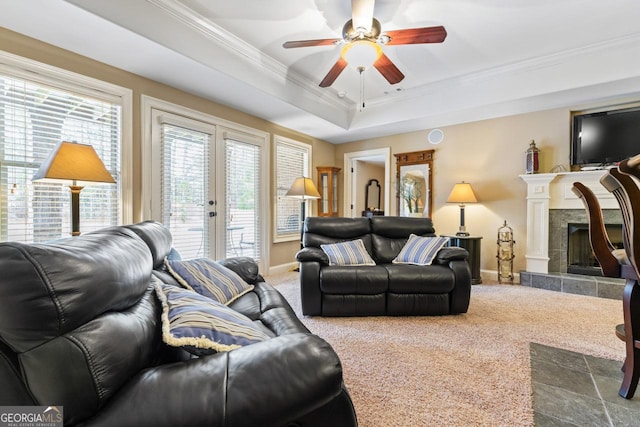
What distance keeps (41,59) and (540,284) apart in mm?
5764

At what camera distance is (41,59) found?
2389 millimetres

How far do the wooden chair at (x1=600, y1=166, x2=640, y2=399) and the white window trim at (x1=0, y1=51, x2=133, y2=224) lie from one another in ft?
12.1

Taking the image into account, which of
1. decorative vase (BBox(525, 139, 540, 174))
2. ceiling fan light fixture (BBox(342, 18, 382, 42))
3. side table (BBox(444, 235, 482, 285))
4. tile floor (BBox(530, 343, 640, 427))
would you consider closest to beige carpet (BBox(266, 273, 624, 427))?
tile floor (BBox(530, 343, 640, 427))

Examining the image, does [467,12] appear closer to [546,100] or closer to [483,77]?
[483,77]

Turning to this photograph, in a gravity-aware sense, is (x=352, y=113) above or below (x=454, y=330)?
above

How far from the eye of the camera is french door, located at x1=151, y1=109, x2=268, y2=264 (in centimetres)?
327

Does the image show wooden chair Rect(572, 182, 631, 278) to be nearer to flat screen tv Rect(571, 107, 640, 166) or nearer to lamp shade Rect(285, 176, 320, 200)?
flat screen tv Rect(571, 107, 640, 166)

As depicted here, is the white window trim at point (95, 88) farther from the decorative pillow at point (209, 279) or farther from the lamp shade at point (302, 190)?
the lamp shade at point (302, 190)

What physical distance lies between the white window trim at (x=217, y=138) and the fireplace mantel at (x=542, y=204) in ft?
12.1

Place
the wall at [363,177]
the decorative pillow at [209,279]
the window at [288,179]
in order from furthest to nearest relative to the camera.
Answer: the wall at [363,177]
the window at [288,179]
the decorative pillow at [209,279]

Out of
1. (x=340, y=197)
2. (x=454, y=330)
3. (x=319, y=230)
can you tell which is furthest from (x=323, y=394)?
(x=340, y=197)

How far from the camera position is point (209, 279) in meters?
1.72

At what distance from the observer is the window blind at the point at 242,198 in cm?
402

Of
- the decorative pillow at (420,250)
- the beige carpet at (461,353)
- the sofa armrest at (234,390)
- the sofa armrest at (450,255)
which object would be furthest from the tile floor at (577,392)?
the sofa armrest at (234,390)
